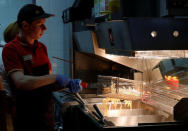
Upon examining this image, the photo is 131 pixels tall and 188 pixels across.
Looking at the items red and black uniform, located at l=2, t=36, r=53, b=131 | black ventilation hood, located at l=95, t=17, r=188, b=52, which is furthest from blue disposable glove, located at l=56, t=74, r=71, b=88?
black ventilation hood, located at l=95, t=17, r=188, b=52

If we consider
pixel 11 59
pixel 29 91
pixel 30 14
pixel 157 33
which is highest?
pixel 30 14

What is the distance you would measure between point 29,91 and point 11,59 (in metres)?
0.26

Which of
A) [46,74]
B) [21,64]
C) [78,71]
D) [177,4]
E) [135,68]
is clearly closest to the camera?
[177,4]

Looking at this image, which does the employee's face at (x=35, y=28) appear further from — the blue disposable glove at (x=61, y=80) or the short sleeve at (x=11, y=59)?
the blue disposable glove at (x=61, y=80)

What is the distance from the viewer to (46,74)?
2.51 metres

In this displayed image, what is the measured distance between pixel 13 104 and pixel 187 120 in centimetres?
117

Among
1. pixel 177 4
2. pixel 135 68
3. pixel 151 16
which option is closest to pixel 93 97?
pixel 135 68

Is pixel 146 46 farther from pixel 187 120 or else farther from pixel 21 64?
pixel 21 64

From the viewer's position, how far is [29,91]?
94.0 inches

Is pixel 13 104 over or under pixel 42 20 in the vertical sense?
under

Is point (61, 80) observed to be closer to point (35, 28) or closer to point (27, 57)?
point (27, 57)

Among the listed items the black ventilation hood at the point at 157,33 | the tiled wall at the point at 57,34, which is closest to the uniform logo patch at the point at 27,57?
the black ventilation hood at the point at 157,33

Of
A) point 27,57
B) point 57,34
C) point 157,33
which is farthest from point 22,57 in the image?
point 57,34

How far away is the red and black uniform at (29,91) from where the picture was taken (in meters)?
2.31
